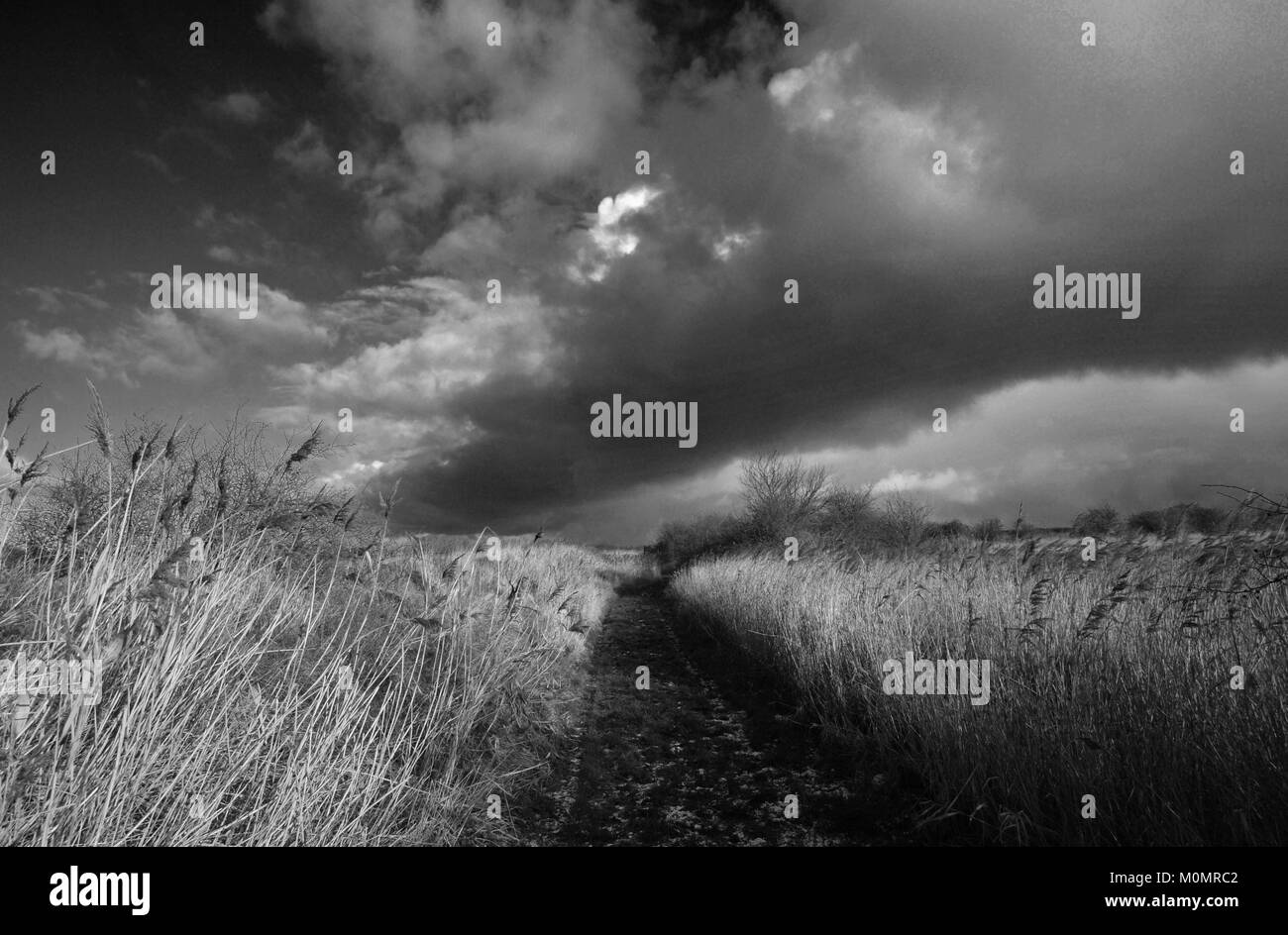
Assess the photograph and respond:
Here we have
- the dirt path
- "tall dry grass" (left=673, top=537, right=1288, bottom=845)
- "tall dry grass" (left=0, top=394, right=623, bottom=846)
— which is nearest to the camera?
"tall dry grass" (left=0, top=394, right=623, bottom=846)

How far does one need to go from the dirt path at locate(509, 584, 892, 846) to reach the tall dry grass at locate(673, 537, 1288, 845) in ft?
2.14

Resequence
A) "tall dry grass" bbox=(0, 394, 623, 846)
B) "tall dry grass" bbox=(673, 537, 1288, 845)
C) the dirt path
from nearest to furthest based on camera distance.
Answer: "tall dry grass" bbox=(0, 394, 623, 846), "tall dry grass" bbox=(673, 537, 1288, 845), the dirt path

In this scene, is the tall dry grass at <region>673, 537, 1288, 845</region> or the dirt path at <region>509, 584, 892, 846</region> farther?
the dirt path at <region>509, 584, 892, 846</region>

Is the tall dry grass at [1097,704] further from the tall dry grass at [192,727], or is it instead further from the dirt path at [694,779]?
the tall dry grass at [192,727]

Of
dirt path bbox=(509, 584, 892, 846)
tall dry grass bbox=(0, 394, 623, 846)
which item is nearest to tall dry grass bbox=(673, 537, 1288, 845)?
dirt path bbox=(509, 584, 892, 846)

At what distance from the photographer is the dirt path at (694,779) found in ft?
15.0

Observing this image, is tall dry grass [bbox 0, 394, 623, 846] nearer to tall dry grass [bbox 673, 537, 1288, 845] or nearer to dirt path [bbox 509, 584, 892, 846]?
dirt path [bbox 509, 584, 892, 846]

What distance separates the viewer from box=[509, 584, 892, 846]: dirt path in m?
4.57

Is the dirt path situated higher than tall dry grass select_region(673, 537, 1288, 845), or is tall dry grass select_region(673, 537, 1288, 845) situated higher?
tall dry grass select_region(673, 537, 1288, 845)

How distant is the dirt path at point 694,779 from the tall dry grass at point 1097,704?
0.65 meters
